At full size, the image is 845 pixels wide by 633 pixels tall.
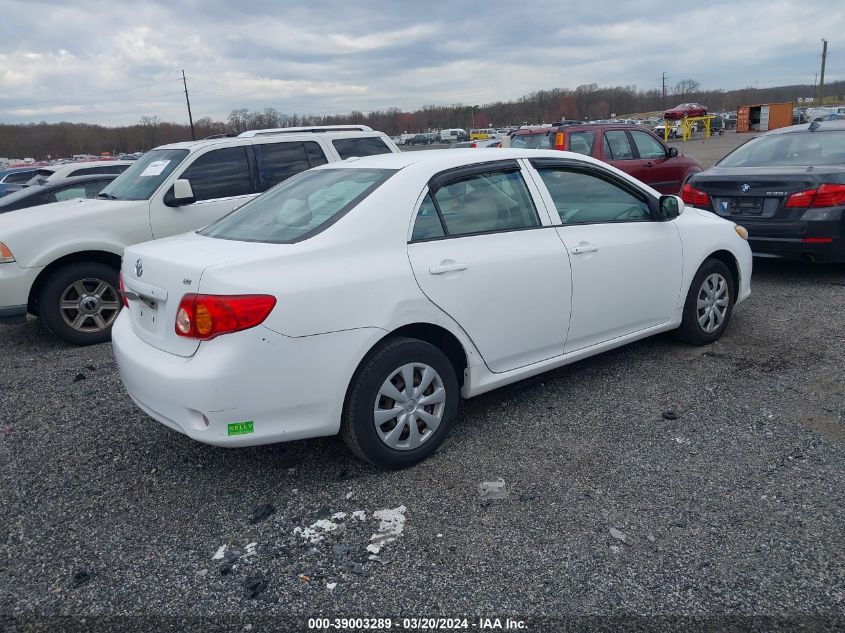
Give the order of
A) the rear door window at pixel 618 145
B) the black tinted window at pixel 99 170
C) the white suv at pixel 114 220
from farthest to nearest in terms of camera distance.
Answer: the black tinted window at pixel 99 170 → the rear door window at pixel 618 145 → the white suv at pixel 114 220

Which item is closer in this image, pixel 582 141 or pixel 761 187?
pixel 761 187

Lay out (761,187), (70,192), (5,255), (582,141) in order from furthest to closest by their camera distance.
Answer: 1. (582,141)
2. (70,192)
3. (761,187)
4. (5,255)

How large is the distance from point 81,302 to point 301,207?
11.4 feet

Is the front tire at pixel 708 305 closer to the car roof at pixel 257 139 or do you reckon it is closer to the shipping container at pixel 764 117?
the car roof at pixel 257 139

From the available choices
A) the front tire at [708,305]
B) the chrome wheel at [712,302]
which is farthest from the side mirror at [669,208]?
the chrome wheel at [712,302]

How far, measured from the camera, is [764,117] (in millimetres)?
48000

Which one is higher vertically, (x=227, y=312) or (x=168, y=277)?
(x=168, y=277)

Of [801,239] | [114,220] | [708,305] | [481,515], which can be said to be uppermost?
[114,220]

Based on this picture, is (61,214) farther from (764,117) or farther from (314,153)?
(764,117)

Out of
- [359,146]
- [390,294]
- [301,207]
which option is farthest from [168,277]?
[359,146]

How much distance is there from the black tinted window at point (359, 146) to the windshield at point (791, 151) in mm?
4015

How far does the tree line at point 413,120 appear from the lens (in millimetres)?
70750

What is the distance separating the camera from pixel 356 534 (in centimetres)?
315

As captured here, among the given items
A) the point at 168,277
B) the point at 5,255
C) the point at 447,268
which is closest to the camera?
the point at 168,277
